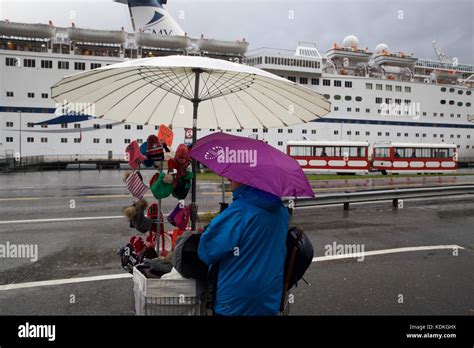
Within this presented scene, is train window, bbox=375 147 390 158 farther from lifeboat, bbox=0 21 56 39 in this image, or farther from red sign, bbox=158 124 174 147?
lifeboat, bbox=0 21 56 39

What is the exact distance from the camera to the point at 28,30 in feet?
114

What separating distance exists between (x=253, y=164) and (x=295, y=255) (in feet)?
2.42

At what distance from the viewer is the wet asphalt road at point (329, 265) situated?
4.07 metres

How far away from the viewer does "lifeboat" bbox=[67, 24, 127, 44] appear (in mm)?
35531

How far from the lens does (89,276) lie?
4.94m

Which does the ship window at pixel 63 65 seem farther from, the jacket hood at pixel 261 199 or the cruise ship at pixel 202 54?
the jacket hood at pixel 261 199

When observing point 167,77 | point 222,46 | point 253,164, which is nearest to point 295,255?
point 253,164

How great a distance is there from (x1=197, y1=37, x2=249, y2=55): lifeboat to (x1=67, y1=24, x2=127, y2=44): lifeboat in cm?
796

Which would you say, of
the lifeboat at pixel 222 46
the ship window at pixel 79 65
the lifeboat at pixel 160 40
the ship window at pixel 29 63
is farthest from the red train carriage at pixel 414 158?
the ship window at pixel 29 63

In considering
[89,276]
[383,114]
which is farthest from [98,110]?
[383,114]

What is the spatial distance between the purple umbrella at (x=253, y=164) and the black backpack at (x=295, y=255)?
36 centimetres

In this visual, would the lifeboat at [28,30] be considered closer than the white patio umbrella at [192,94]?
No

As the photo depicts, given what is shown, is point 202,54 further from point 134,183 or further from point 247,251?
point 247,251

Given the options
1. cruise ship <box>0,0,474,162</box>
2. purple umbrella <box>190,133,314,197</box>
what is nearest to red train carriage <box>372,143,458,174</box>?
cruise ship <box>0,0,474,162</box>
